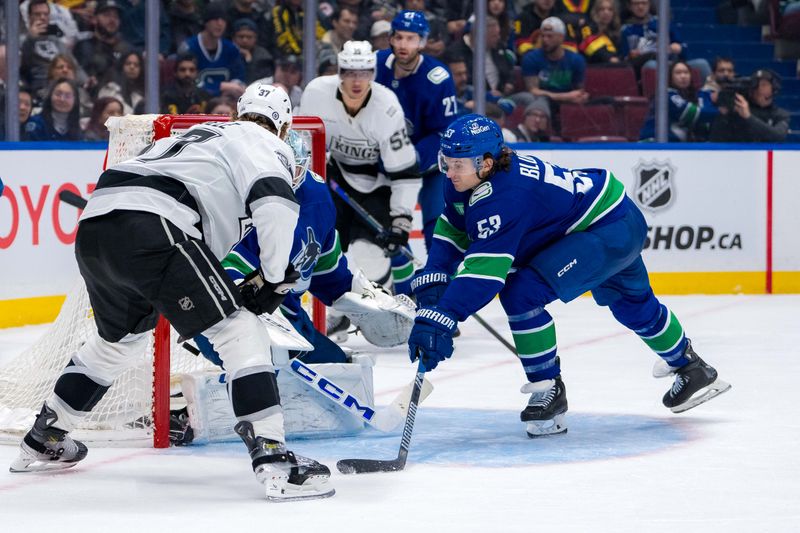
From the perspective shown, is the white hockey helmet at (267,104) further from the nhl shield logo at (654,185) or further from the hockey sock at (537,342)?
the nhl shield logo at (654,185)

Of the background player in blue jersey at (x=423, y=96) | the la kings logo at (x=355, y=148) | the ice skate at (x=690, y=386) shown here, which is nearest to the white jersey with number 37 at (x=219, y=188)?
the ice skate at (x=690, y=386)

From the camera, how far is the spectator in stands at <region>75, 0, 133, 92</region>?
6.49 m

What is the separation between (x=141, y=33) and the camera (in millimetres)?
6570

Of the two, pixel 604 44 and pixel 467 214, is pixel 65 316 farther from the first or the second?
pixel 604 44

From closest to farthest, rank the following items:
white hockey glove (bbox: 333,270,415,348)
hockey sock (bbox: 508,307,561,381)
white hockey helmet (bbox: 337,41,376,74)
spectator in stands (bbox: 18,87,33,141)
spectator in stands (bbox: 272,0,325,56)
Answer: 1. hockey sock (bbox: 508,307,561,381)
2. white hockey glove (bbox: 333,270,415,348)
3. white hockey helmet (bbox: 337,41,376,74)
4. spectator in stands (bbox: 18,87,33,141)
5. spectator in stands (bbox: 272,0,325,56)

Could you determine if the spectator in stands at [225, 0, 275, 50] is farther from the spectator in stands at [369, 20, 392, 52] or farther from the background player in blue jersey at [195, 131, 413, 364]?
the background player in blue jersey at [195, 131, 413, 364]

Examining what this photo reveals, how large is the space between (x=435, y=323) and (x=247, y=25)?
12.5ft

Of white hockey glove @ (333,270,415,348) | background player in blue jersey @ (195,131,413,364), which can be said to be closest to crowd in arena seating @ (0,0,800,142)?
white hockey glove @ (333,270,415,348)

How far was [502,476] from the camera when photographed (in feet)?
10.7

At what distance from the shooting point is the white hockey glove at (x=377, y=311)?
4.23m

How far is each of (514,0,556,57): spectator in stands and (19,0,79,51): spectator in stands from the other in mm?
2156

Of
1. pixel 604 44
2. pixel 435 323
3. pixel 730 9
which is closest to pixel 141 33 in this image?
Result: pixel 604 44

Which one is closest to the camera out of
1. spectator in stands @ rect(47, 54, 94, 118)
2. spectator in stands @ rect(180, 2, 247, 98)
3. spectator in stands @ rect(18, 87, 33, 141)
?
spectator in stands @ rect(18, 87, 33, 141)

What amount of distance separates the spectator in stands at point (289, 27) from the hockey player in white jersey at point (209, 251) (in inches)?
151
